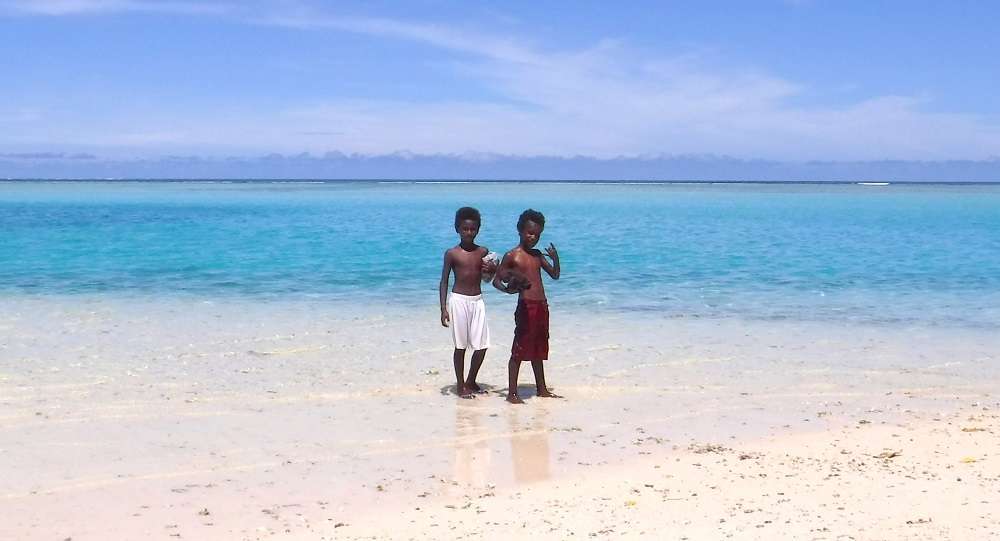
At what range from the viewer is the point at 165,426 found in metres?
7.14

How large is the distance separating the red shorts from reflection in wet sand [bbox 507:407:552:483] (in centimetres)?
51

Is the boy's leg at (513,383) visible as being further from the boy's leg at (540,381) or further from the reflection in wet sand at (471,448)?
the reflection in wet sand at (471,448)

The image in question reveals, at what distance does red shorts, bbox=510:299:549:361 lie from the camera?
8156mm

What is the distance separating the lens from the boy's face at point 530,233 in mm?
8000

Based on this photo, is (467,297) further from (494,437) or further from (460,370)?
(494,437)

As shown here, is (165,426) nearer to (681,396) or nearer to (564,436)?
(564,436)

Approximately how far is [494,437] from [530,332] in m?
1.43

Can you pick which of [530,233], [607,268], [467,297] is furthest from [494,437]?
[607,268]

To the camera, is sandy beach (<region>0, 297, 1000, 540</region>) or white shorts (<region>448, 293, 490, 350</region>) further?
white shorts (<region>448, 293, 490, 350</region>)

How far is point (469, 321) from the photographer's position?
8320 mm

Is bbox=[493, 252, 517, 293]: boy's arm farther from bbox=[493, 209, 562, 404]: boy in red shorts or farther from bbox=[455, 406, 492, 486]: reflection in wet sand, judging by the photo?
bbox=[455, 406, 492, 486]: reflection in wet sand

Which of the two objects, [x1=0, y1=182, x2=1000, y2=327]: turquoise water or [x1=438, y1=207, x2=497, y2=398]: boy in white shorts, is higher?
[x1=438, y1=207, x2=497, y2=398]: boy in white shorts

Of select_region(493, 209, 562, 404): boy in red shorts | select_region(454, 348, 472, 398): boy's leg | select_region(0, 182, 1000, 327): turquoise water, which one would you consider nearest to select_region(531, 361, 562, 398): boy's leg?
select_region(493, 209, 562, 404): boy in red shorts

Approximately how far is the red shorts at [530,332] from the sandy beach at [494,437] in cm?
42
